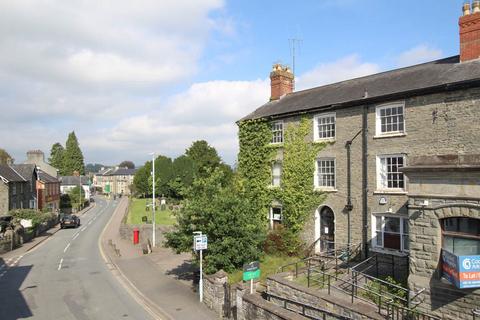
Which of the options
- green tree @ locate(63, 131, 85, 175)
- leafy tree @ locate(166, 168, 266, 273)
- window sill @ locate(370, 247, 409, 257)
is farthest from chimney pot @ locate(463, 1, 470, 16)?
green tree @ locate(63, 131, 85, 175)

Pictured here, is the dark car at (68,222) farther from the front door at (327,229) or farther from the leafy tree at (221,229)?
the front door at (327,229)

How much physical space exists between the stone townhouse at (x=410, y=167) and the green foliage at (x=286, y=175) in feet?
1.50

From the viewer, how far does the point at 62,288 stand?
20.6 metres

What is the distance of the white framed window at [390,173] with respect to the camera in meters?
19.1

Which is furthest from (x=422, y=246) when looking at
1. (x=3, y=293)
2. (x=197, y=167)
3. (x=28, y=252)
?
(x=197, y=167)

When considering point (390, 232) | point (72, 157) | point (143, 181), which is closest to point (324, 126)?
point (390, 232)

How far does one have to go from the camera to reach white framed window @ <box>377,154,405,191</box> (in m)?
19.1

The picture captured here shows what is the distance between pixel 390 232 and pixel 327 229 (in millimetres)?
4070

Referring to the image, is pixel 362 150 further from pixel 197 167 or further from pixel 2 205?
pixel 197 167

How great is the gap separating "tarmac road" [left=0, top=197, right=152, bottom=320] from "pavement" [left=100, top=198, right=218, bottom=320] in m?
0.60

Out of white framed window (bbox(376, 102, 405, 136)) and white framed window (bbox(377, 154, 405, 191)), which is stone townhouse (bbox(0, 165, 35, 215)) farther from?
white framed window (bbox(376, 102, 405, 136))

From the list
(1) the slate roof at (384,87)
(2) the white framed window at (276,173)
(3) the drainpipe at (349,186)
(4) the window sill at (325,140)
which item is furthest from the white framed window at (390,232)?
(2) the white framed window at (276,173)

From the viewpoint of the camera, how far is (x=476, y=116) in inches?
651

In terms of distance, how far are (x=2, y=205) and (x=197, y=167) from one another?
40970 mm
